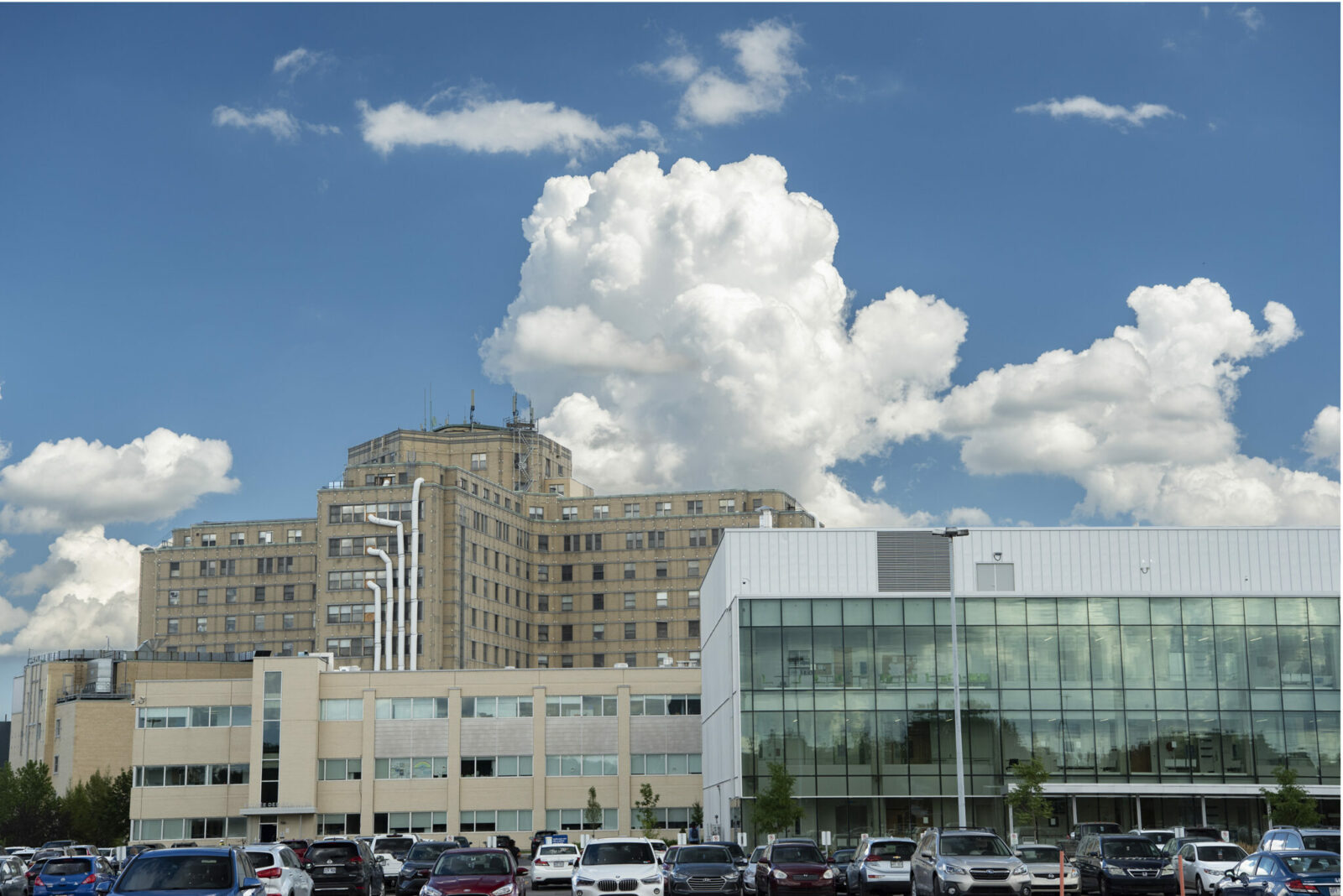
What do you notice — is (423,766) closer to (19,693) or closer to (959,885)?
(959,885)

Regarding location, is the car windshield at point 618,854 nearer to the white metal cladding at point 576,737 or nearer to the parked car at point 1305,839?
the parked car at point 1305,839

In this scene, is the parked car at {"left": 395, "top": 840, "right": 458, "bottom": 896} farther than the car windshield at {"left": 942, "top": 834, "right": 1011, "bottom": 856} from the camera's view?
Yes

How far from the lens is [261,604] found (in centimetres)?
16312

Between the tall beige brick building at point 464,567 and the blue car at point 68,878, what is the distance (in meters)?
99.6

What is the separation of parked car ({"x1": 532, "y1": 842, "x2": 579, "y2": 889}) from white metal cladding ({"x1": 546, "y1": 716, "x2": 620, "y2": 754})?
5183 cm

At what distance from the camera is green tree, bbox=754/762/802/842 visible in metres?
61.5

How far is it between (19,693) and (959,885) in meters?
156

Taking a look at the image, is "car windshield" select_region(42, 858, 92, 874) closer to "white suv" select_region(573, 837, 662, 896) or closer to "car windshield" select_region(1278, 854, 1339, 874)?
"white suv" select_region(573, 837, 662, 896)

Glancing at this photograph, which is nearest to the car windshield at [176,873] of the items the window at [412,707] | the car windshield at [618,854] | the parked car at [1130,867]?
the car windshield at [618,854]

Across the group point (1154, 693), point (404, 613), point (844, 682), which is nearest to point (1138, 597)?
point (1154, 693)

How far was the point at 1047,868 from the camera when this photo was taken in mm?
36750

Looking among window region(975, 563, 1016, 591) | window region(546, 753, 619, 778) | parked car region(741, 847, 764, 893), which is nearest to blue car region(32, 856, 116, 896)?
parked car region(741, 847, 764, 893)

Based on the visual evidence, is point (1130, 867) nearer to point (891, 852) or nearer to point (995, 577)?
point (891, 852)

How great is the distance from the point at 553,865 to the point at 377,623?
9928 centimetres
